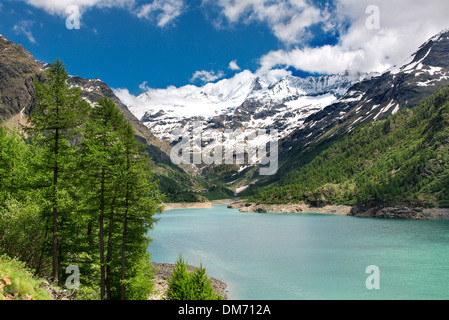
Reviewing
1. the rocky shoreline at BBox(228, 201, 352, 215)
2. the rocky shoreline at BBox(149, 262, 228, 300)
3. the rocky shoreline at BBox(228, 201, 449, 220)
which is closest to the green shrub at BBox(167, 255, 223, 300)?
the rocky shoreline at BBox(149, 262, 228, 300)

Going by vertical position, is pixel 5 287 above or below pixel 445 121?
below

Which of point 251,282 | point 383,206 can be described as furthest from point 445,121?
point 251,282

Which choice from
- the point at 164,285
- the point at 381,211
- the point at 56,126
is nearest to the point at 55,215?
the point at 56,126

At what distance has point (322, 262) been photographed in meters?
51.3

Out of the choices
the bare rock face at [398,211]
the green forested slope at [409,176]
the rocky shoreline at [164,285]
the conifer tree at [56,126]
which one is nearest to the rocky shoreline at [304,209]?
the green forested slope at [409,176]

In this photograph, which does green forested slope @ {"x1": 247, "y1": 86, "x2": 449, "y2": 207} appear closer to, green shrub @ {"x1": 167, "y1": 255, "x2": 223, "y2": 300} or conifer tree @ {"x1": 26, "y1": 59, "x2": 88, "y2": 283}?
green shrub @ {"x1": 167, "y1": 255, "x2": 223, "y2": 300}

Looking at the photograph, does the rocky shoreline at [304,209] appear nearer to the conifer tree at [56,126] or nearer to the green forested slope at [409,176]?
the green forested slope at [409,176]

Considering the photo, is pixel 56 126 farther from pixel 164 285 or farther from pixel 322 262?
pixel 322 262

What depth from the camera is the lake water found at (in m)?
35.8

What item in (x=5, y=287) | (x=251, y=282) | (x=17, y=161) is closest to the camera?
(x=5, y=287)
